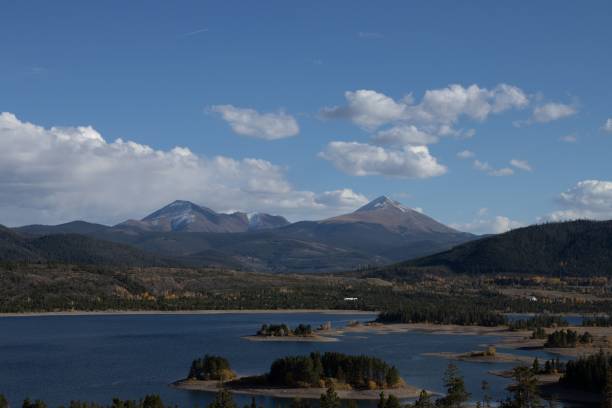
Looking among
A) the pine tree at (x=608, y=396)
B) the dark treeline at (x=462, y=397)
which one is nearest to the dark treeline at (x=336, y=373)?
the dark treeline at (x=462, y=397)

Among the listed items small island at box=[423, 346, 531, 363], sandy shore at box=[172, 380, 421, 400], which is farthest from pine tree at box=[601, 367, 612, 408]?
small island at box=[423, 346, 531, 363]

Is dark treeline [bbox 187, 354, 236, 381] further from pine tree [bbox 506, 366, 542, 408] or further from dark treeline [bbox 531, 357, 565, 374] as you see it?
dark treeline [bbox 531, 357, 565, 374]

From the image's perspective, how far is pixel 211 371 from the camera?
14925cm

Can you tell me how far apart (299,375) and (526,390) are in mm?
40157

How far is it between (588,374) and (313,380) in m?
43.5

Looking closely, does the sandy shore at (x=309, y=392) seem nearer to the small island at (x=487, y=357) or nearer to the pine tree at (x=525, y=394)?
the pine tree at (x=525, y=394)

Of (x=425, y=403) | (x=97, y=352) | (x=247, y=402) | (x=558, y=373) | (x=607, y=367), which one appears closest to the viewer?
(x=425, y=403)

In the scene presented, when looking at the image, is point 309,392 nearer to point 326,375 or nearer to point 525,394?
point 326,375

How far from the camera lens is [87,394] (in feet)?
447

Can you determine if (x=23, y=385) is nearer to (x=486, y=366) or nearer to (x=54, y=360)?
(x=54, y=360)

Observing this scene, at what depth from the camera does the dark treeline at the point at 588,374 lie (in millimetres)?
139500

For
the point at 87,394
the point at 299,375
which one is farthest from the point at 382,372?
the point at 87,394

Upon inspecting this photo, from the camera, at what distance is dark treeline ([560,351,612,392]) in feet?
458

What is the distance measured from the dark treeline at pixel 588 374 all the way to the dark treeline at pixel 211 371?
55.2 m
